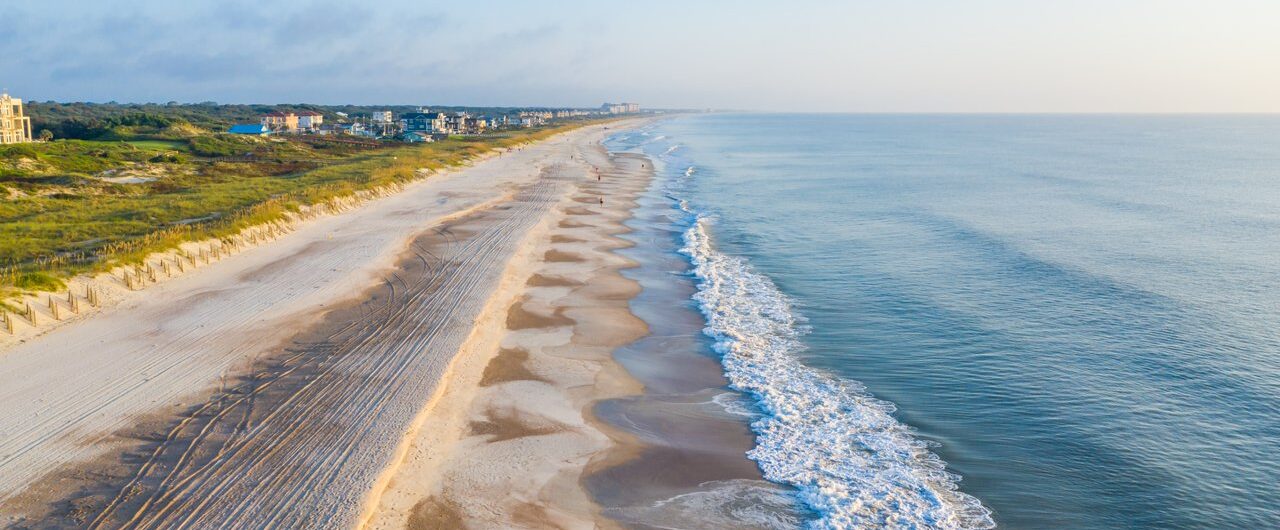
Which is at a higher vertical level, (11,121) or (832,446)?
(11,121)

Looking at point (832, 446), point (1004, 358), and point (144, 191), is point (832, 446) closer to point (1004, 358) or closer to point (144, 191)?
point (1004, 358)

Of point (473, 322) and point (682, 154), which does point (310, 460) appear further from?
point (682, 154)

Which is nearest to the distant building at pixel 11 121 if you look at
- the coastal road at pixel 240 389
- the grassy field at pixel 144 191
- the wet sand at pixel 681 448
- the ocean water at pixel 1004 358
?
the grassy field at pixel 144 191

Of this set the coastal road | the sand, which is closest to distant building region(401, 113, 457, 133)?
the coastal road

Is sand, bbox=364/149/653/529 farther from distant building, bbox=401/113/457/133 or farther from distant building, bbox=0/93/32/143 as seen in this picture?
distant building, bbox=401/113/457/133

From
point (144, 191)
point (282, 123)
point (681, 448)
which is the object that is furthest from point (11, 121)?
point (681, 448)
